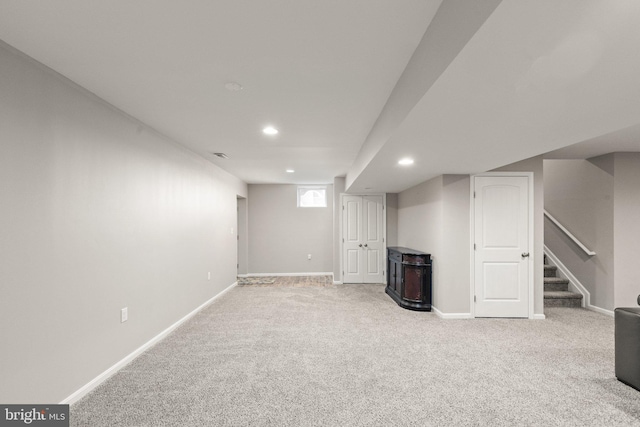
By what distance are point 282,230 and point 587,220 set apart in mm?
6008

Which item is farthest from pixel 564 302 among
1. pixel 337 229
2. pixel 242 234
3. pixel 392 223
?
pixel 242 234

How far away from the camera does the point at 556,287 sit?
193 inches

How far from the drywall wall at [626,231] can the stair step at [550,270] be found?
0.91 metres

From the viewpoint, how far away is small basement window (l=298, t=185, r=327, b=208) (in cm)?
763

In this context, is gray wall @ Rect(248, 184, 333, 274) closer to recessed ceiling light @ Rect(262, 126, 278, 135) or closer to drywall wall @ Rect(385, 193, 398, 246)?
drywall wall @ Rect(385, 193, 398, 246)

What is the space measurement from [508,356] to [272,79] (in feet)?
11.0

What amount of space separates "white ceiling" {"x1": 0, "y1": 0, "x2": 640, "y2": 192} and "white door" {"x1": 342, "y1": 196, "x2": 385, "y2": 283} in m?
3.86

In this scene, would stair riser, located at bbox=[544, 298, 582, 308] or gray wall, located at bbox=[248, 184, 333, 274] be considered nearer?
stair riser, located at bbox=[544, 298, 582, 308]

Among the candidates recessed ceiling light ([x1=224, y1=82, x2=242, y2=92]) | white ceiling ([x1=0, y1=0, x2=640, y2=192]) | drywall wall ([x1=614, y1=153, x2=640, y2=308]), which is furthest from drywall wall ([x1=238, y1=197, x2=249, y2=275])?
drywall wall ([x1=614, y1=153, x2=640, y2=308])

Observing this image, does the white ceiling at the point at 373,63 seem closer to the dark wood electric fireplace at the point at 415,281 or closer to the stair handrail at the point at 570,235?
the dark wood electric fireplace at the point at 415,281

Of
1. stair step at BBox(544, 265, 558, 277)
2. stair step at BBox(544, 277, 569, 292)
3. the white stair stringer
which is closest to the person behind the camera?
the white stair stringer

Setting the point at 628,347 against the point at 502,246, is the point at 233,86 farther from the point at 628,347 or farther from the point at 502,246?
the point at 502,246

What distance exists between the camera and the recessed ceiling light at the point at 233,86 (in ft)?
6.94

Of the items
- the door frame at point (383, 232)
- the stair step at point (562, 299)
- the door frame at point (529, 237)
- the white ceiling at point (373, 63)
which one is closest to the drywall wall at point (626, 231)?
the stair step at point (562, 299)
